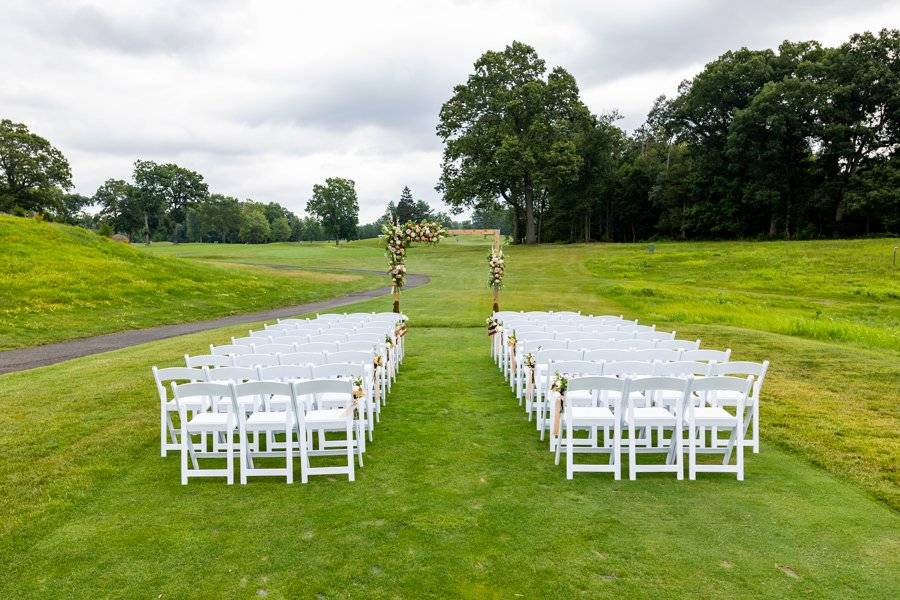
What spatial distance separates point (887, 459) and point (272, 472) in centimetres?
682

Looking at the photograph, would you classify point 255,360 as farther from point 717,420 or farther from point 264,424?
point 717,420

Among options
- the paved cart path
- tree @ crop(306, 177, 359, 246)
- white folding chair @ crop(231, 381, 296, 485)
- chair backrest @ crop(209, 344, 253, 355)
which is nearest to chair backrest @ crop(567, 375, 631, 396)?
white folding chair @ crop(231, 381, 296, 485)

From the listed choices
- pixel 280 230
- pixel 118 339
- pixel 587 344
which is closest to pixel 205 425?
pixel 587 344

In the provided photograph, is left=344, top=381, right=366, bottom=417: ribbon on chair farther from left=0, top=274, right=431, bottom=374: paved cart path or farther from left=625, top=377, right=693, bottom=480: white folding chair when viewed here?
left=0, top=274, right=431, bottom=374: paved cart path

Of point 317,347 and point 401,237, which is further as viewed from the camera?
point 401,237

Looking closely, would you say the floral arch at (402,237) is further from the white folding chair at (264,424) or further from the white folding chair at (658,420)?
the white folding chair at (658,420)

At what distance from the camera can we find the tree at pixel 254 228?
108 meters

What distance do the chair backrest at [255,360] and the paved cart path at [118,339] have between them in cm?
965

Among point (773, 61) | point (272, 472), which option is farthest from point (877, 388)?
point (773, 61)

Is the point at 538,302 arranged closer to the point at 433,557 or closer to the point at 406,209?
the point at 433,557

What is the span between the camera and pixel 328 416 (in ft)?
20.9

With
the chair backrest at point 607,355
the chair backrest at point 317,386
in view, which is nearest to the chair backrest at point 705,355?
the chair backrest at point 607,355

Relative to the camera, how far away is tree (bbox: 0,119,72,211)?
53.8 meters

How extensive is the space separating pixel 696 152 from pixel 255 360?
61223 mm
